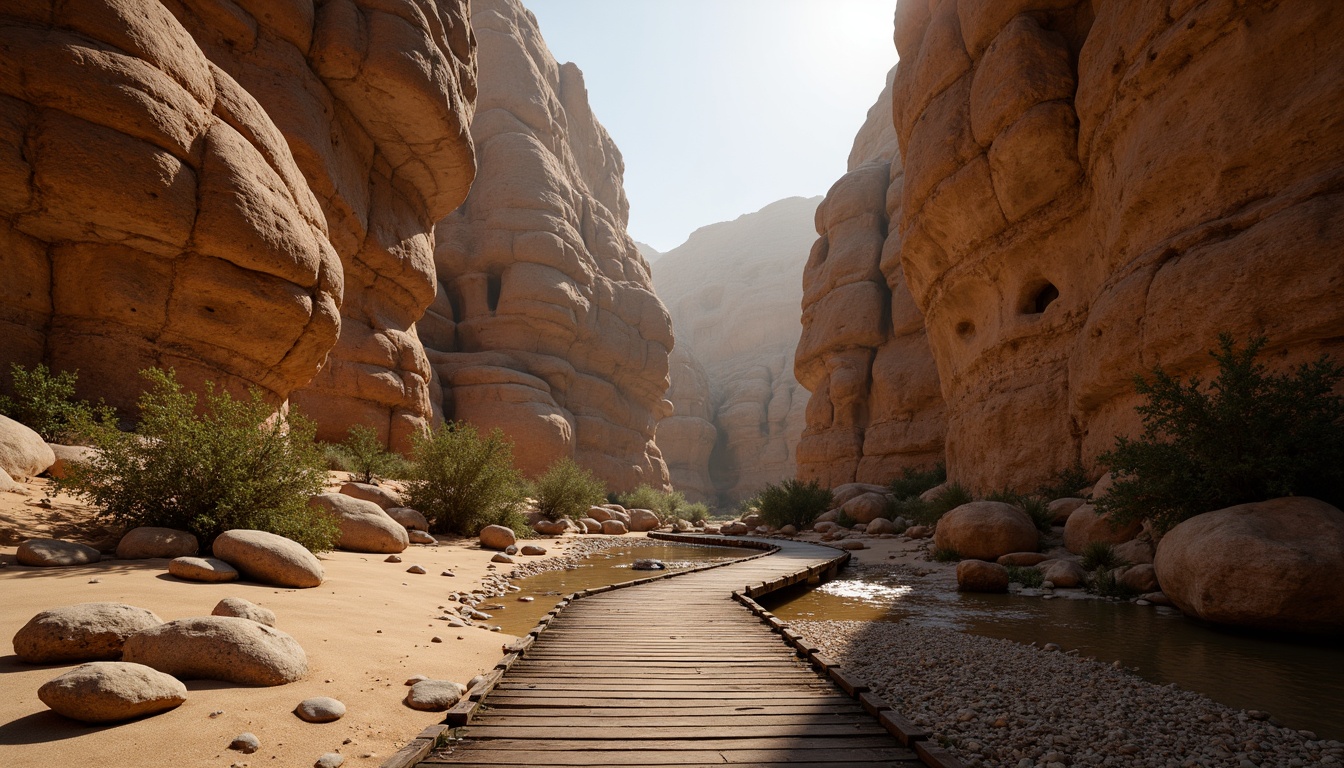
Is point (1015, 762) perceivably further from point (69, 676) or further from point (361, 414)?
point (361, 414)

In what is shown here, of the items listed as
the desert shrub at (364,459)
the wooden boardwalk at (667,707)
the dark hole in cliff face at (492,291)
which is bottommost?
the wooden boardwalk at (667,707)

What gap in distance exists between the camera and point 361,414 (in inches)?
712

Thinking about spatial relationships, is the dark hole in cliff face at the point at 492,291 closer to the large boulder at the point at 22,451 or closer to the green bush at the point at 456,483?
the green bush at the point at 456,483

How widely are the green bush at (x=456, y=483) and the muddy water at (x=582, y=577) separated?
2630 mm

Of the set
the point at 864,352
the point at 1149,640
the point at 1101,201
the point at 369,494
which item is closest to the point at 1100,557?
the point at 1149,640

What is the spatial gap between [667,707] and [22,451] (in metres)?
7.94

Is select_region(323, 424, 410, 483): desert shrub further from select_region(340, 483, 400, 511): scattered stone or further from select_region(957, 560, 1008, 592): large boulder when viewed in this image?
select_region(957, 560, 1008, 592): large boulder

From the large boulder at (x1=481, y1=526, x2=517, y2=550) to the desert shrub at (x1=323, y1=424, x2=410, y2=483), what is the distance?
3088mm

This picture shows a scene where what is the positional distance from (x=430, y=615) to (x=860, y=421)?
23.1 metres

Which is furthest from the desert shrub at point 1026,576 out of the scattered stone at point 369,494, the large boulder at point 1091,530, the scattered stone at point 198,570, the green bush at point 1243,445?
the scattered stone at point 369,494

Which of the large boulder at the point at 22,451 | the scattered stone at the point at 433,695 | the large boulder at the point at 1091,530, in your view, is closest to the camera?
the scattered stone at the point at 433,695

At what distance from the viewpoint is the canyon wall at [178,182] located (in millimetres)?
8438

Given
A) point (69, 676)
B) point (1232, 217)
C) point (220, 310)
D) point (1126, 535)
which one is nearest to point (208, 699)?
point (69, 676)

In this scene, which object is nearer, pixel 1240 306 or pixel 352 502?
pixel 1240 306
